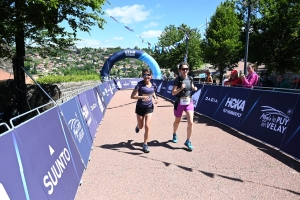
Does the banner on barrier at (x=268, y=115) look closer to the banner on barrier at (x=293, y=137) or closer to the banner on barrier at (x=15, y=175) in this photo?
the banner on barrier at (x=293, y=137)

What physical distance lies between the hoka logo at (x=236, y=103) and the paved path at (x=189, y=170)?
103cm

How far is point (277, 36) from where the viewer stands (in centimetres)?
2578

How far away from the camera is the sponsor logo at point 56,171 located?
285 centimetres

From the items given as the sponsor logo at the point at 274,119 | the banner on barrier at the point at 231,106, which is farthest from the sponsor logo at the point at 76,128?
the banner on barrier at the point at 231,106

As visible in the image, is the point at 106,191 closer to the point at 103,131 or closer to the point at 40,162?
the point at 40,162

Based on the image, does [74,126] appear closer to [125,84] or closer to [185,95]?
[185,95]

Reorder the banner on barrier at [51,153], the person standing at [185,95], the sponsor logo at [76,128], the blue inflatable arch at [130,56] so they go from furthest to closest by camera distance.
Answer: the blue inflatable arch at [130,56] < the person standing at [185,95] < the sponsor logo at [76,128] < the banner on barrier at [51,153]

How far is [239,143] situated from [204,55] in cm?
2914

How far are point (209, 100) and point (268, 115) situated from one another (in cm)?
430

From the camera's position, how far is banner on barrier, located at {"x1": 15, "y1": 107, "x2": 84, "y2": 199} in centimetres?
268

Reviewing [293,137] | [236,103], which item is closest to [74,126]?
[293,137]

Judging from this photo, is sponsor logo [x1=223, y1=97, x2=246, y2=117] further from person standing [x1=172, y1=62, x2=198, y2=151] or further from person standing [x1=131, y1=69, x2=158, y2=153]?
person standing [x1=131, y1=69, x2=158, y2=153]

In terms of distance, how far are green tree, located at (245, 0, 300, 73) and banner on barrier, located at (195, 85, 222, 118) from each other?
1782 centimetres

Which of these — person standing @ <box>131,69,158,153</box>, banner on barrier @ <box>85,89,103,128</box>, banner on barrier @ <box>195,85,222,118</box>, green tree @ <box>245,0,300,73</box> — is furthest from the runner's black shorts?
green tree @ <box>245,0,300,73</box>
